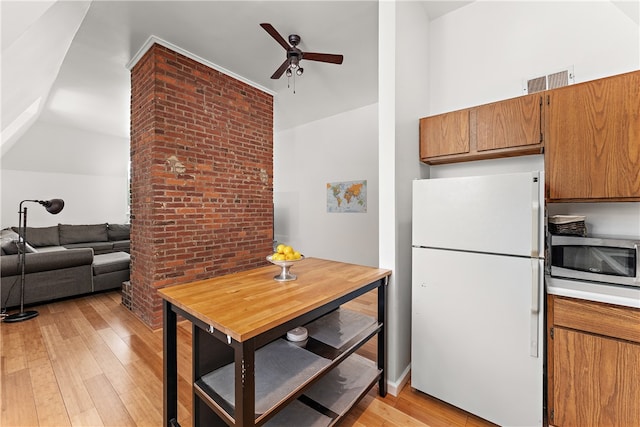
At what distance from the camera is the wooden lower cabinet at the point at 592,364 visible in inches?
48.6

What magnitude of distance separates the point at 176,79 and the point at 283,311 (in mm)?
2902

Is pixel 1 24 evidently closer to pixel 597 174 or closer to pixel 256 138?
pixel 256 138

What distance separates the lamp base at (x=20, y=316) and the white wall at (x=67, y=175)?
10.7 ft

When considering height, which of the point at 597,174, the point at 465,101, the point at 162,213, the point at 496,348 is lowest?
the point at 496,348

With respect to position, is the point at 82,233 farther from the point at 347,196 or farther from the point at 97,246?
the point at 347,196

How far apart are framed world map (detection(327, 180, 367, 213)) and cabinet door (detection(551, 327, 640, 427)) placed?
3314 millimetres

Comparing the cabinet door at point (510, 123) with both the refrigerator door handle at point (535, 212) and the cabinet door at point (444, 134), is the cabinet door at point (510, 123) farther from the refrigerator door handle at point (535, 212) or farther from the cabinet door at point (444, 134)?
the refrigerator door handle at point (535, 212)

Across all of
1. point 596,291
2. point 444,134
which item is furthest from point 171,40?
point 596,291

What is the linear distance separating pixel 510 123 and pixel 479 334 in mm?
→ 1397

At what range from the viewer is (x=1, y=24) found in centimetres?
138

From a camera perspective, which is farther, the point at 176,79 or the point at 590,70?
the point at 176,79

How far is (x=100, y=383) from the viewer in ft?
6.11

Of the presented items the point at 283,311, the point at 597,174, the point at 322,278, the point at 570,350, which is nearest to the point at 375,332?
the point at 322,278

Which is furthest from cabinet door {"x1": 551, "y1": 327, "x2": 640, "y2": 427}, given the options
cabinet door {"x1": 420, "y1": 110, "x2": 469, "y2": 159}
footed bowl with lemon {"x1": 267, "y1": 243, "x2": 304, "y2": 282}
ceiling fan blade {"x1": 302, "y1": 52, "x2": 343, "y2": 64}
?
ceiling fan blade {"x1": 302, "y1": 52, "x2": 343, "y2": 64}
